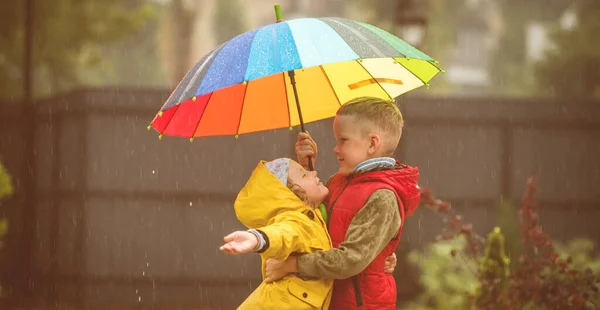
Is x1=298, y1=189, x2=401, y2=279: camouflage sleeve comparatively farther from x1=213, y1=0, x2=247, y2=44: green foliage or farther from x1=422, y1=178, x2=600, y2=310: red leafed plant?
x1=213, y1=0, x2=247, y2=44: green foliage

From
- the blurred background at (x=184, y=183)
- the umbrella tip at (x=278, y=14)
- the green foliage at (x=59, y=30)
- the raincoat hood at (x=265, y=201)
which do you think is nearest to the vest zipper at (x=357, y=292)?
the raincoat hood at (x=265, y=201)

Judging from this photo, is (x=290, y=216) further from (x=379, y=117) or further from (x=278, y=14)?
(x=278, y=14)

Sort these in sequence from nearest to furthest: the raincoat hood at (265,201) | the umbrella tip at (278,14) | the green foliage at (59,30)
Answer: the raincoat hood at (265,201), the umbrella tip at (278,14), the green foliage at (59,30)

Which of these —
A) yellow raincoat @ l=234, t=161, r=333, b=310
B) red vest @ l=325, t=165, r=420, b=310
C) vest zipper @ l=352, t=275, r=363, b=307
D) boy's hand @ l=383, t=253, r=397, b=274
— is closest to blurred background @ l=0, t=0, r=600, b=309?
boy's hand @ l=383, t=253, r=397, b=274

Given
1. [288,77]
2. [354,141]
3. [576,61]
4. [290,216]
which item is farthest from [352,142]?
[576,61]

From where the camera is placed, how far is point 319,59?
3842 mm

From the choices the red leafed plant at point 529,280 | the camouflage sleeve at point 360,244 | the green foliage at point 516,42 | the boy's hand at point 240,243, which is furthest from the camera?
the green foliage at point 516,42

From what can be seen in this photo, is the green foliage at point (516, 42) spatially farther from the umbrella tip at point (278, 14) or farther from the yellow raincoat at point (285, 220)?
the yellow raincoat at point (285, 220)

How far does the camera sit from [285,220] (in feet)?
12.1

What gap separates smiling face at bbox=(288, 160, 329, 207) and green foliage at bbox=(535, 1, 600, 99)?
20.7 m

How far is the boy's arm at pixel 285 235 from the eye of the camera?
350cm

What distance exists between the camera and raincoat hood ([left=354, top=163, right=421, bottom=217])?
12.6 ft

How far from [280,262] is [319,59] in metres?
0.85

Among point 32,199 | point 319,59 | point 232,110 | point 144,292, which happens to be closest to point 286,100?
point 232,110
